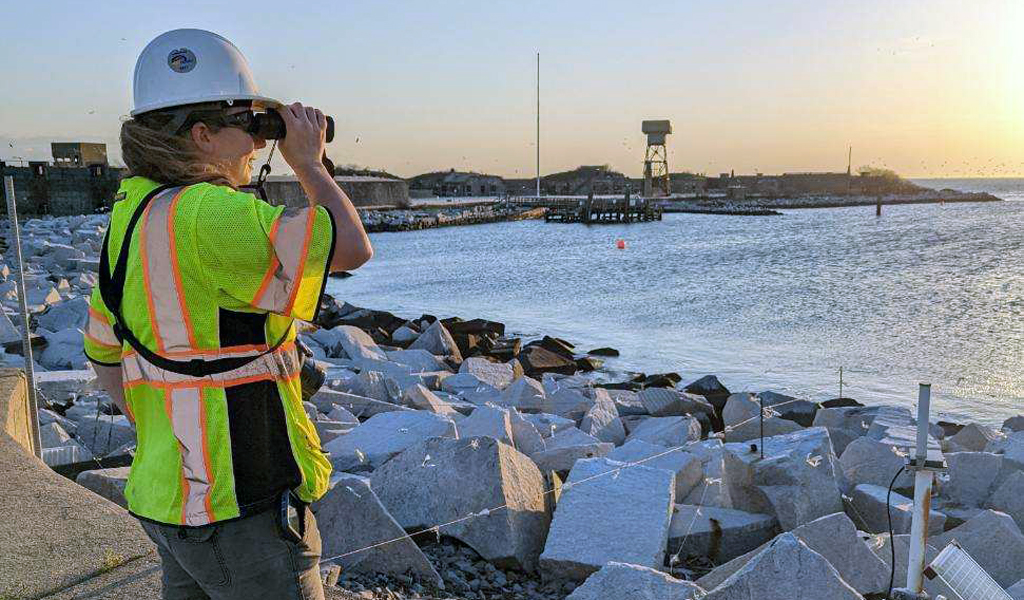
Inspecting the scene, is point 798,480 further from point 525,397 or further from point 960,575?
point 525,397

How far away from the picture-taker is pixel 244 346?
→ 1.58 m

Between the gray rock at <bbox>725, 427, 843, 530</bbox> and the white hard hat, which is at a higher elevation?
the white hard hat

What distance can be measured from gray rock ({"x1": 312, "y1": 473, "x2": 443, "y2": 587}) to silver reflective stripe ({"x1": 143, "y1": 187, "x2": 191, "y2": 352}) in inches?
89.1

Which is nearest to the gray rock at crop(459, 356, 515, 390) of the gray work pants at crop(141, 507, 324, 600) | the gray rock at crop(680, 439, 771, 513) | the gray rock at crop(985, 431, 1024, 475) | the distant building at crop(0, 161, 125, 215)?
the gray rock at crop(680, 439, 771, 513)

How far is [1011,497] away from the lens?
508 cm

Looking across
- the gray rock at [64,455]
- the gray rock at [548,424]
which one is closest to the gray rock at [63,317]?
the gray rock at [64,455]

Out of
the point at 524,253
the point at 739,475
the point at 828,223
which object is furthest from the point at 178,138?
the point at 828,223

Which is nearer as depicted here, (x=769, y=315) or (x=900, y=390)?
(x=900, y=390)

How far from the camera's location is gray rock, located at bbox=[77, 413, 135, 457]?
5539 millimetres

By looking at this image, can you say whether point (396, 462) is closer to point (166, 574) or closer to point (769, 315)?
point (166, 574)

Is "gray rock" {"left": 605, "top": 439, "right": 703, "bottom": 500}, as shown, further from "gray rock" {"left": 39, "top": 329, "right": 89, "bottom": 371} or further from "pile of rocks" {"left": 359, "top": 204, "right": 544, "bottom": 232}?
"pile of rocks" {"left": 359, "top": 204, "right": 544, "bottom": 232}

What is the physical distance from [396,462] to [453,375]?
211 inches

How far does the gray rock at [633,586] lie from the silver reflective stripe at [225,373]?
6.13 ft

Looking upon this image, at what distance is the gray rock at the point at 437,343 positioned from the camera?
40.5ft
